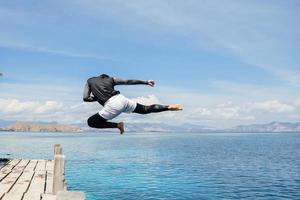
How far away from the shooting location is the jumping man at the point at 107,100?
7.73 metres

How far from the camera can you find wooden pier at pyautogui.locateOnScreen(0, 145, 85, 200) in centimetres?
1494

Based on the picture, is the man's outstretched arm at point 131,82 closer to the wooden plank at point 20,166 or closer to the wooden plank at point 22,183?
the wooden plank at point 22,183

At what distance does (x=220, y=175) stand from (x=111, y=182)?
2124 centimetres

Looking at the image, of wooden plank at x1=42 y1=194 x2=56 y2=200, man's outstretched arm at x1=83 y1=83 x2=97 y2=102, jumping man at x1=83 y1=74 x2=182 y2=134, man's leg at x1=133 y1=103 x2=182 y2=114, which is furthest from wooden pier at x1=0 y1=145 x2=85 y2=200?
man's leg at x1=133 y1=103 x2=182 y2=114

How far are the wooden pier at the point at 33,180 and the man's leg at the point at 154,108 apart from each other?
4.25 metres

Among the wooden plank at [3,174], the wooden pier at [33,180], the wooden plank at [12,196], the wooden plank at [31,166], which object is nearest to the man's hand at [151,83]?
the wooden pier at [33,180]

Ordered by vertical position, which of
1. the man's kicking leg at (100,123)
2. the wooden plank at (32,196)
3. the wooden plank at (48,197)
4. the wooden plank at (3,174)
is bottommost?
the wooden plank at (32,196)

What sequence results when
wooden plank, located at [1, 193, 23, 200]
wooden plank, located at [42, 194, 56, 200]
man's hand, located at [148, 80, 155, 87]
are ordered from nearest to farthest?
man's hand, located at [148, 80, 155, 87] < wooden plank, located at [42, 194, 56, 200] < wooden plank, located at [1, 193, 23, 200]

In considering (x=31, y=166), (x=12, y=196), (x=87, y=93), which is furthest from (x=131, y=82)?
(x=31, y=166)

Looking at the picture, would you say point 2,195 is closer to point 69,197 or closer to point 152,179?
point 69,197

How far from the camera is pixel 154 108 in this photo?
8.16 metres

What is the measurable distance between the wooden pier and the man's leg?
4251 millimetres

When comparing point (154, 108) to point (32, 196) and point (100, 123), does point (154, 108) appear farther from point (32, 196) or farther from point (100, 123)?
point (32, 196)

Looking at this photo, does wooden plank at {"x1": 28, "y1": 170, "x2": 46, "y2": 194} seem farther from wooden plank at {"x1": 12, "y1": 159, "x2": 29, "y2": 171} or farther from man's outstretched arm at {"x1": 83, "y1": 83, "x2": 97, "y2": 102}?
man's outstretched arm at {"x1": 83, "y1": 83, "x2": 97, "y2": 102}
